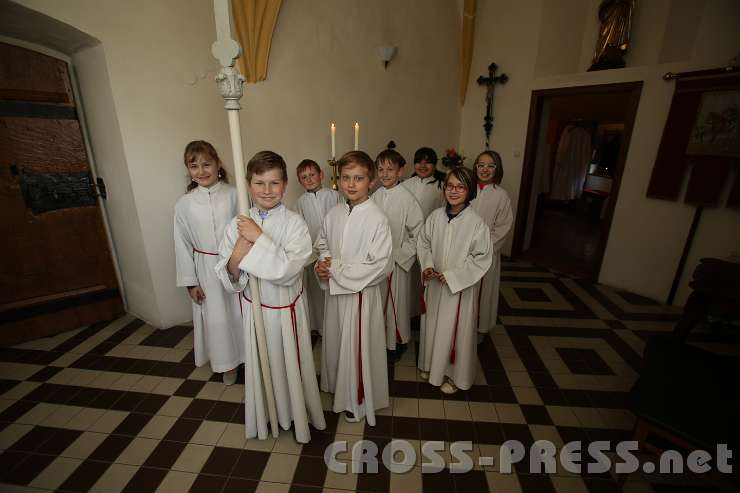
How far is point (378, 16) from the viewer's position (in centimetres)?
442

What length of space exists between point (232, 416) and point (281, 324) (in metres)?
0.98

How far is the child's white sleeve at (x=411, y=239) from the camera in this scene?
2.88m

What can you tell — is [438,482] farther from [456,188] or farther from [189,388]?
[189,388]

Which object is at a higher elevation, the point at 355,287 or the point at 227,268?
the point at 227,268

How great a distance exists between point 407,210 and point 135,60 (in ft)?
8.26

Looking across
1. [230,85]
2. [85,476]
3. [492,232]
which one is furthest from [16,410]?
[492,232]

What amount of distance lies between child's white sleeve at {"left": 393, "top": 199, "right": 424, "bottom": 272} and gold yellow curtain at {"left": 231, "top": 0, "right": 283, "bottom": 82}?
2.04 m

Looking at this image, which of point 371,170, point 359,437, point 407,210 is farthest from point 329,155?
point 359,437

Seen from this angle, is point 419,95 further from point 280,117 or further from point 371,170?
point 371,170

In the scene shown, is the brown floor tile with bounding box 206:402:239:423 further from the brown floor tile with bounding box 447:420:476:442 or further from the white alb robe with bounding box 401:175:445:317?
the white alb robe with bounding box 401:175:445:317

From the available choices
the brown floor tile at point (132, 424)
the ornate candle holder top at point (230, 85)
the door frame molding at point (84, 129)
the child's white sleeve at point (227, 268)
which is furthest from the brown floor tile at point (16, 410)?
the ornate candle holder top at point (230, 85)

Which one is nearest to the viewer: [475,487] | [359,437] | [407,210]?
[475,487]

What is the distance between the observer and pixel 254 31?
10.6ft

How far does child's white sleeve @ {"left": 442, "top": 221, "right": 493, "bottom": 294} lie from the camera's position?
2.31m
